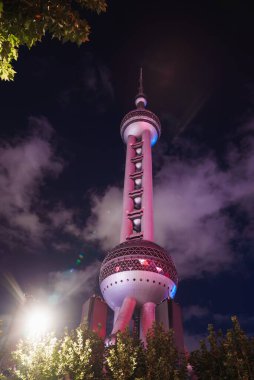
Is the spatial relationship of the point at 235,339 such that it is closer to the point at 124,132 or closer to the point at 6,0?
the point at 6,0

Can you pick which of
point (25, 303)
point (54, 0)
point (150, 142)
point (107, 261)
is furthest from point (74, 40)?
point (150, 142)

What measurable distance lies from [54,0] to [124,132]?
78.5 metres

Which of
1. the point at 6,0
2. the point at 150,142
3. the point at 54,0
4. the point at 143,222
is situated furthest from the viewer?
the point at 150,142

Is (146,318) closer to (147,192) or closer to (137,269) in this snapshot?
(137,269)

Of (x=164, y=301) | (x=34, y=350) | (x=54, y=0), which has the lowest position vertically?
(x=34, y=350)

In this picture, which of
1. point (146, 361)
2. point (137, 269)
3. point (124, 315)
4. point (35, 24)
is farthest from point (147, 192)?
point (35, 24)

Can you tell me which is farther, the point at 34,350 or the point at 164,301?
the point at 164,301

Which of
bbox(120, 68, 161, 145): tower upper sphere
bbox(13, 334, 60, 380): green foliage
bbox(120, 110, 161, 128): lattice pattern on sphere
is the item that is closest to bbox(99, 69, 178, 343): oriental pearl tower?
bbox(120, 68, 161, 145): tower upper sphere

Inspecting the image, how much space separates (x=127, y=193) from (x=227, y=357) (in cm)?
5376

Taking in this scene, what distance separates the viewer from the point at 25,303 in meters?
48.2

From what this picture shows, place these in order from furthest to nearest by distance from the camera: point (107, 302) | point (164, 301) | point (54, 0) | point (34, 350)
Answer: point (107, 302)
point (164, 301)
point (34, 350)
point (54, 0)

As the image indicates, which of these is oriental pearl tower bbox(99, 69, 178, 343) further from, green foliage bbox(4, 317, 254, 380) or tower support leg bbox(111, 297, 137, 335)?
green foliage bbox(4, 317, 254, 380)

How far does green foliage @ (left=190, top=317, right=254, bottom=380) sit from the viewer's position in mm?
20516

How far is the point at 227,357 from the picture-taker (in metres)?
21.1
